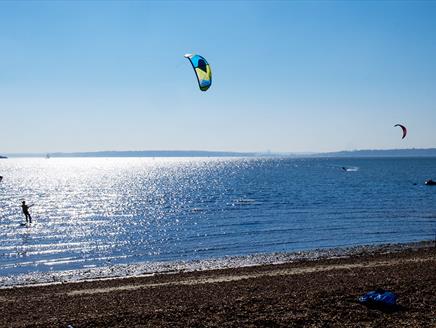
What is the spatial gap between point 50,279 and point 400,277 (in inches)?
592

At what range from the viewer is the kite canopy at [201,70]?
18.9 m

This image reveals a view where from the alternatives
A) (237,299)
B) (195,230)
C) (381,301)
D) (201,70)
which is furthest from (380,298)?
(195,230)

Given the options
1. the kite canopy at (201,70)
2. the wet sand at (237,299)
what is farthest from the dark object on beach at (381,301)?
the kite canopy at (201,70)

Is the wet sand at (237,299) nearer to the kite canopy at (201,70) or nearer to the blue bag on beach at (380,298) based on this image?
the blue bag on beach at (380,298)

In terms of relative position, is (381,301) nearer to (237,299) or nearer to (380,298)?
(380,298)

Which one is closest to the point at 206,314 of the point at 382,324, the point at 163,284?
the point at 382,324

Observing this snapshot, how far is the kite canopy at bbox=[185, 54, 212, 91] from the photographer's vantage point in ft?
62.1

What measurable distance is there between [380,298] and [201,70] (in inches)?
448

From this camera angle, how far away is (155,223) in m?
41.5

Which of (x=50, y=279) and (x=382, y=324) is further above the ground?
(x=382, y=324)

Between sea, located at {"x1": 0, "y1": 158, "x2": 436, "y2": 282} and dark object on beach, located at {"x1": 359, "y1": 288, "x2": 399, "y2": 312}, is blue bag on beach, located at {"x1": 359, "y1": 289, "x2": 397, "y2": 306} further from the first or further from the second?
sea, located at {"x1": 0, "y1": 158, "x2": 436, "y2": 282}

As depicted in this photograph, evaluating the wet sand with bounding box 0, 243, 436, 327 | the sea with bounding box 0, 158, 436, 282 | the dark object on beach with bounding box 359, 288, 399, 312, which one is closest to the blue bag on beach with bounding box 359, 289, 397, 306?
the dark object on beach with bounding box 359, 288, 399, 312

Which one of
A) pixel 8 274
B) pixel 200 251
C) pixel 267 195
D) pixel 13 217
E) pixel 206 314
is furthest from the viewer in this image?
pixel 267 195

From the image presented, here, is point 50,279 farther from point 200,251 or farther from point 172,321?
point 172,321
